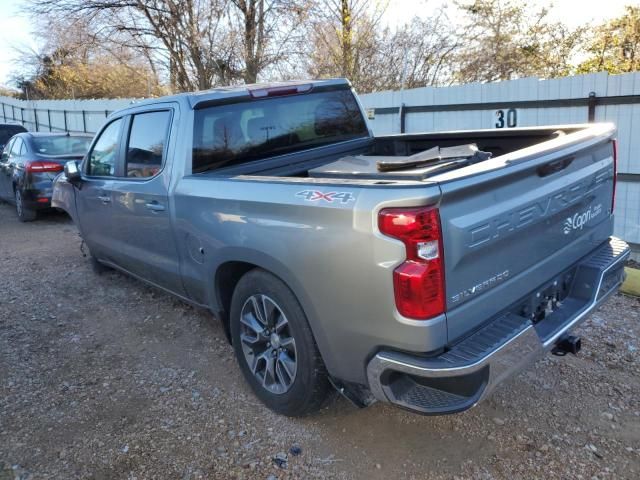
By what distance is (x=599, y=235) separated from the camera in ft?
11.4

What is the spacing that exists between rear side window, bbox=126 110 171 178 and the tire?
4.37 ft

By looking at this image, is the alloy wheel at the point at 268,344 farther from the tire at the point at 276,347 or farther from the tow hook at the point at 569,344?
the tow hook at the point at 569,344

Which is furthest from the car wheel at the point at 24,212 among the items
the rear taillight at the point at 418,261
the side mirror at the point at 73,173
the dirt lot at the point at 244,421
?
the rear taillight at the point at 418,261

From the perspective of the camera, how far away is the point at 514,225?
2582 mm

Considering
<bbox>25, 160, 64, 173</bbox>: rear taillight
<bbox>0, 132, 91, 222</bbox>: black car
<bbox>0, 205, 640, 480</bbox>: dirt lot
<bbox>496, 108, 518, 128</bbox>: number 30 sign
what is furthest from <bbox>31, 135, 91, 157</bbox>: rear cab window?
<bbox>496, 108, 518, 128</bbox>: number 30 sign

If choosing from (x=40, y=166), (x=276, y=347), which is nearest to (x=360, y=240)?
(x=276, y=347)

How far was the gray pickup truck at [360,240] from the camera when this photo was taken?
92.7 inches

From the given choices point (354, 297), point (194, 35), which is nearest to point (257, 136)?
point (354, 297)

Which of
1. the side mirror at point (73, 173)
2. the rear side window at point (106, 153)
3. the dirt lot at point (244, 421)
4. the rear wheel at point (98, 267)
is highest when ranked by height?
the rear side window at point (106, 153)

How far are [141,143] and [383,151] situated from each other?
196cm

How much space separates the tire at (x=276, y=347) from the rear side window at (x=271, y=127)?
3.43 feet

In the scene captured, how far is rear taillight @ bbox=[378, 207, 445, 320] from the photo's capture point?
2257 millimetres

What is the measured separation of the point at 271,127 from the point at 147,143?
3.16 ft

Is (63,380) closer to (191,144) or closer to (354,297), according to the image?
(191,144)
